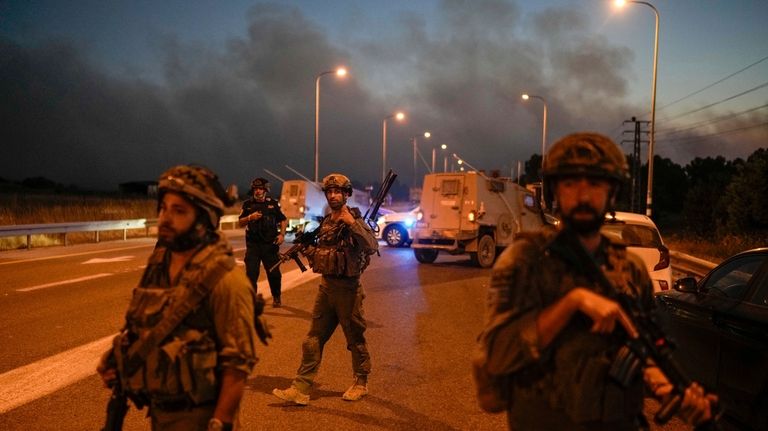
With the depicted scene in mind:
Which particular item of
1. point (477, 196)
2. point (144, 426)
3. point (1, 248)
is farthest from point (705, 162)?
point (144, 426)

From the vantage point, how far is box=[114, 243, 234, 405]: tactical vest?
7.63ft

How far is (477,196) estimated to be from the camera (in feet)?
51.2

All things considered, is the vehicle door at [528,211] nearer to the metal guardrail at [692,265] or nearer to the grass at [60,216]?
the metal guardrail at [692,265]

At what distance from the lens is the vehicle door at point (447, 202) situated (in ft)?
51.7

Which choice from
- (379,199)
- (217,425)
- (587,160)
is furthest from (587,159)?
(379,199)

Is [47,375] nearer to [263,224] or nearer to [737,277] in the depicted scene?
[263,224]

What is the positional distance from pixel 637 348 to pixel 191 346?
1.55m

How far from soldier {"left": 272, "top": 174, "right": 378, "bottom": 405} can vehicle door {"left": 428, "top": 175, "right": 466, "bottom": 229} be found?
10451 millimetres

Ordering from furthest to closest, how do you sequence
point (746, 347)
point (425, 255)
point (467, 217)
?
point (425, 255)
point (467, 217)
point (746, 347)

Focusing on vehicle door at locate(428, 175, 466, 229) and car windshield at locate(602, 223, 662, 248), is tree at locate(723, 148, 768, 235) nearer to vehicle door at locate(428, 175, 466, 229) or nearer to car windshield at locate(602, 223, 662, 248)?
vehicle door at locate(428, 175, 466, 229)

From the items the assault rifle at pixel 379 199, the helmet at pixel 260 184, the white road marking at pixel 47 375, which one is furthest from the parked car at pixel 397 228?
the white road marking at pixel 47 375

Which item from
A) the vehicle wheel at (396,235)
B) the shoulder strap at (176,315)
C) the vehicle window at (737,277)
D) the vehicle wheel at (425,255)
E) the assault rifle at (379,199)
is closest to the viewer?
the shoulder strap at (176,315)

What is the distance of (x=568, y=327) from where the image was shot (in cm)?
204

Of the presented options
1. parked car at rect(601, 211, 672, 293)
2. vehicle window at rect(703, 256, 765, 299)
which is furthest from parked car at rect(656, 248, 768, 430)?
parked car at rect(601, 211, 672, 293)
